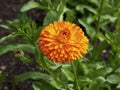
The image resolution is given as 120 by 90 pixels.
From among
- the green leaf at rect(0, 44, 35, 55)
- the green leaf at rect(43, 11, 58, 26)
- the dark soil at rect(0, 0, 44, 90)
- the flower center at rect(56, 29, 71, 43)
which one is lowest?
the dark soil at rect(0, 0, 44, 90)

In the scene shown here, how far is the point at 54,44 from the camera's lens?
5.70 feet

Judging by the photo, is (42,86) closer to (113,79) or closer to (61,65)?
(61,65)

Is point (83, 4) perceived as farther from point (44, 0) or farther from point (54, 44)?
point (54, 44)

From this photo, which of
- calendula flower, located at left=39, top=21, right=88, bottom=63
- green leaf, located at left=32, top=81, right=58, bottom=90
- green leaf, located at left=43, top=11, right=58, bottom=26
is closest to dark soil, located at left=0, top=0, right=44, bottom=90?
green leaf, located at left=32, top=81, right=58, bottom=90

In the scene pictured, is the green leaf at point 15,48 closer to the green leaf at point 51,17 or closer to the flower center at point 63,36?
the green leaf at point 51,17

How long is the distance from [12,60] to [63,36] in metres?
1.56

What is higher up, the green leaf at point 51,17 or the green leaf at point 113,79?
the green leaf at point 51,17

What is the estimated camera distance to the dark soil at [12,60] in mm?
3031

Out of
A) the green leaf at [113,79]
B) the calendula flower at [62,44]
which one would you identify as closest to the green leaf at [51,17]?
the green leaf at [113,79]

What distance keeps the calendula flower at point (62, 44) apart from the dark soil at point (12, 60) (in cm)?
128

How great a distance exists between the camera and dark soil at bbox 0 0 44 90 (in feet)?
9.95

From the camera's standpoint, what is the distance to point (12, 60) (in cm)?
324

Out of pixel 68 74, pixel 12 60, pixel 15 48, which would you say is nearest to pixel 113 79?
pixel 68 74

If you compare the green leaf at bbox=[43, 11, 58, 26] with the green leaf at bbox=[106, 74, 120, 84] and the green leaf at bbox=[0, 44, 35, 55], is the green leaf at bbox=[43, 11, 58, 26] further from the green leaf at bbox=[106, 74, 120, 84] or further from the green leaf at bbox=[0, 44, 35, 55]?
the green leaf at bbox=[106, 74, 120, 84]
